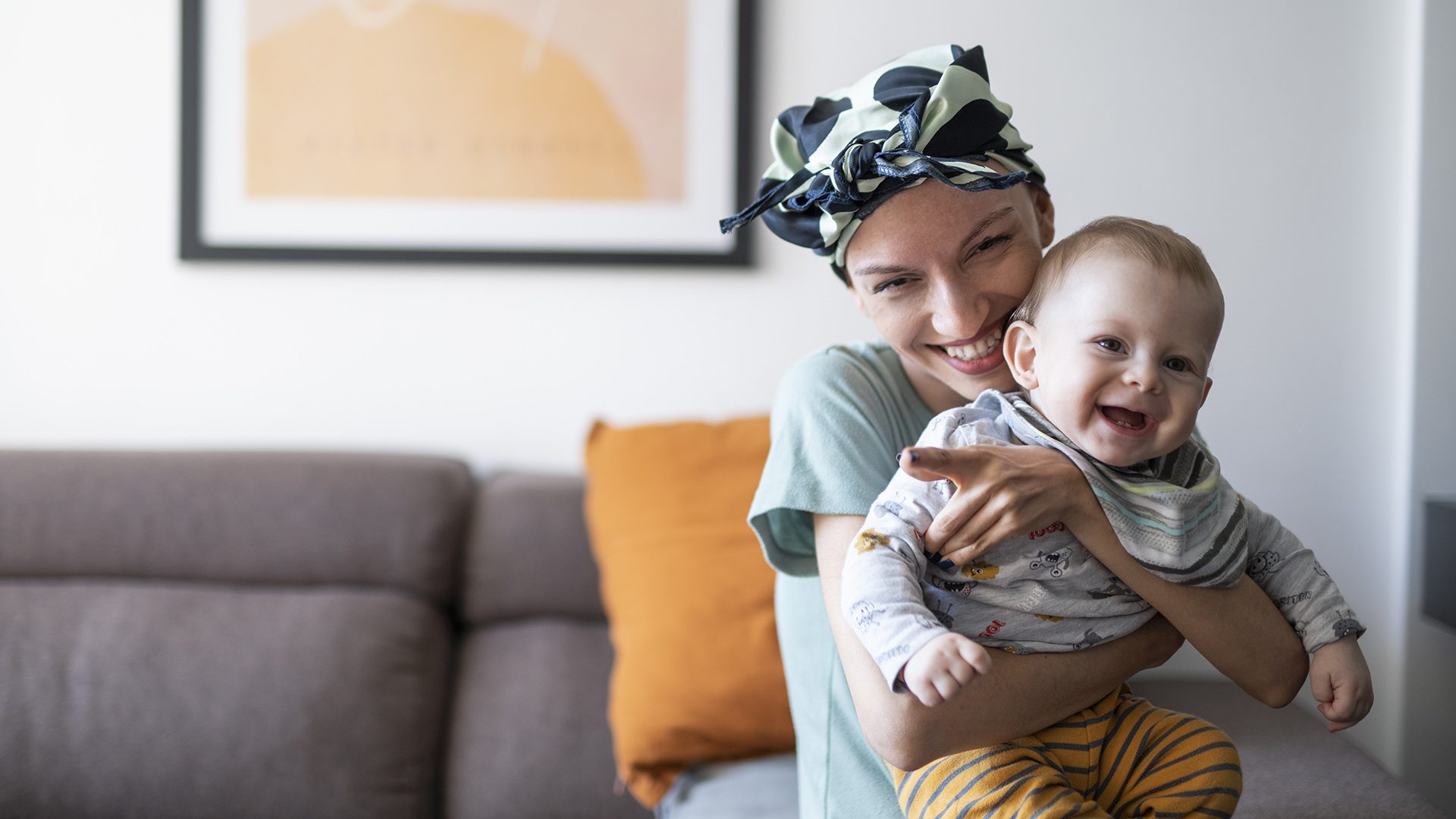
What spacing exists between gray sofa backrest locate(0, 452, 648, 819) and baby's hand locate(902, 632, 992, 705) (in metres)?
1.08

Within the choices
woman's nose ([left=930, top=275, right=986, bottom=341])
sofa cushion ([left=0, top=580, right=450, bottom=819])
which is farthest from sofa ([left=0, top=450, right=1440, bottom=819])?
woman's nose ([left=930, top=275, right=986, bottom=341])

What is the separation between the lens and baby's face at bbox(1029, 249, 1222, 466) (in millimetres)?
910

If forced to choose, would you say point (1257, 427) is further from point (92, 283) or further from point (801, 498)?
point (92, 283)

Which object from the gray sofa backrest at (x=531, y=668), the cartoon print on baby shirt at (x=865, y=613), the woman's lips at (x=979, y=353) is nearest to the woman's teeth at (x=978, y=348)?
the woman's lips at (x=979, y=353)

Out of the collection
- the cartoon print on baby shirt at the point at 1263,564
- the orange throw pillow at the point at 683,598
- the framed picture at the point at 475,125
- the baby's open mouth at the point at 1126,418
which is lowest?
the orange throw pillow at the point at 683,598

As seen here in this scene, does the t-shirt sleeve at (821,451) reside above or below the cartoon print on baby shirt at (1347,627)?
above

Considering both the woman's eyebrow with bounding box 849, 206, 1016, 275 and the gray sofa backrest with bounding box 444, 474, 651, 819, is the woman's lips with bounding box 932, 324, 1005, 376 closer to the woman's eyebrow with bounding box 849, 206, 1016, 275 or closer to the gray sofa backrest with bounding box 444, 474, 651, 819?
the woman's eyebrow with bounding box 849, 206, 1016, 275

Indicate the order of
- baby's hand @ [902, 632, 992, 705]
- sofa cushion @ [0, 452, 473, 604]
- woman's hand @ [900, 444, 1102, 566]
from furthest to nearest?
sofa cushion @ [0, 452, 473, 604]
woman's hand @ [900, 444, 1102, 566]
baby's hand @ [902, 632, 992, 705]

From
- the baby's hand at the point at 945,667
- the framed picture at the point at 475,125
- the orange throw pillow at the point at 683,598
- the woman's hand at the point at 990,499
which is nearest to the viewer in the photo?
the baby's hand at the point at 945,667

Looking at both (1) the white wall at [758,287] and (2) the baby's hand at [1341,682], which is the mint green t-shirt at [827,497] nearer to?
(2) the baby's hand at [1341,682]

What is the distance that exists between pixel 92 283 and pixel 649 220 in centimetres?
122

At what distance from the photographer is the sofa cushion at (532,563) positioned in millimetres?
1914

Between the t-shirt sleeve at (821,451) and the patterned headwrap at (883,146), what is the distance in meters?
0.14

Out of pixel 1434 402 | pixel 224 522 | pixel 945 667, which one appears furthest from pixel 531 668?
pixel 1434 402
